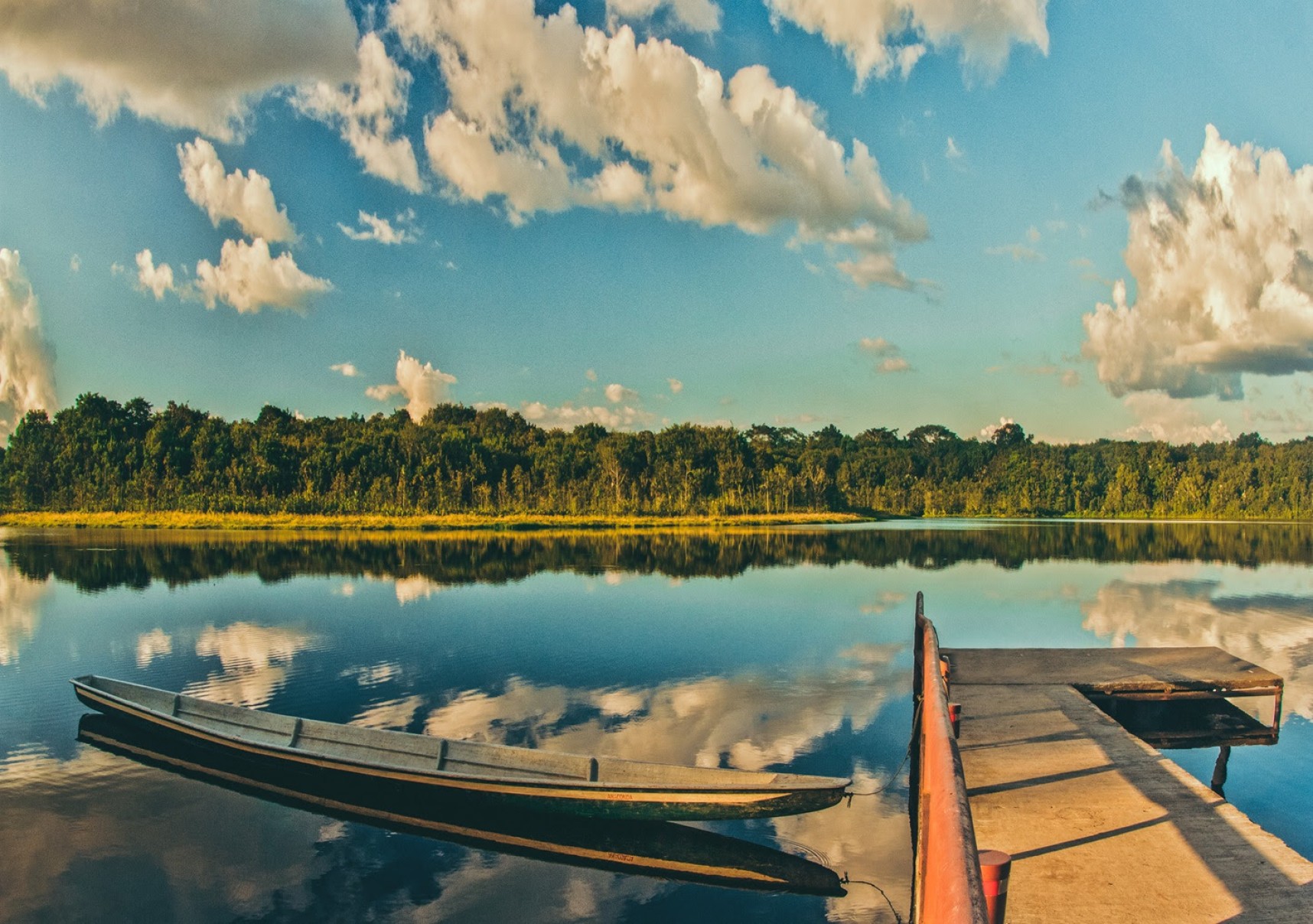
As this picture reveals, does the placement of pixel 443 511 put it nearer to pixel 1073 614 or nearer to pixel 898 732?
pixel 1073 614

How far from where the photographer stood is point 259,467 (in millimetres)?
88688

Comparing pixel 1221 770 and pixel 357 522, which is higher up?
pixel 357 522

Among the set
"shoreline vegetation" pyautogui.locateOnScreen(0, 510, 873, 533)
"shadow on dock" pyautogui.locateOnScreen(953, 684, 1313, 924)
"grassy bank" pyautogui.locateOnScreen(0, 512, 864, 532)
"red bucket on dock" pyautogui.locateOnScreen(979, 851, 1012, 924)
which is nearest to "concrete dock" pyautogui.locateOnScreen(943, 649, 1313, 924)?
"shadow on dock" pyautogui.locateOnScreen(953, 684, 1313, 924)

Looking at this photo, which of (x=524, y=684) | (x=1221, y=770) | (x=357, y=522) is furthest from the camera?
(x=357, y=522)

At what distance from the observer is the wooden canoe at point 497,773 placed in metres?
9.04

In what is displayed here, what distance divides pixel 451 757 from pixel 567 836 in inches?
77.4

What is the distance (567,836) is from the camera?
10.1 metres

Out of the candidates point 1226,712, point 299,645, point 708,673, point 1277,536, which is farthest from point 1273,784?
point 1277,536

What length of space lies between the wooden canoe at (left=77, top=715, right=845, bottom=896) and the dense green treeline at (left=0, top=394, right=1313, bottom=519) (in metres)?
73.2

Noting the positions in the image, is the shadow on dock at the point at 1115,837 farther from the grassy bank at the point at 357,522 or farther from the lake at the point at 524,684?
the grassy bank at the point at 357,522

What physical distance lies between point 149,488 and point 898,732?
Result: 93464mm

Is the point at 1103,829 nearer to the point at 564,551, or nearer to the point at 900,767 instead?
the point at 900,767

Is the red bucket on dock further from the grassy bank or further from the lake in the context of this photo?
the grassy bank

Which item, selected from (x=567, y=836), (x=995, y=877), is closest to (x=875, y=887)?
(x=567, y=836)
